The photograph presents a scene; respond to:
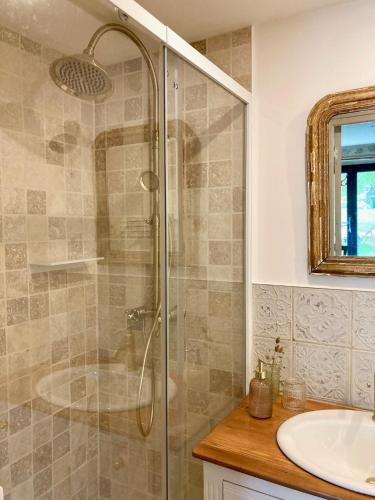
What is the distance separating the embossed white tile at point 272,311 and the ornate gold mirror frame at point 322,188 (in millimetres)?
173

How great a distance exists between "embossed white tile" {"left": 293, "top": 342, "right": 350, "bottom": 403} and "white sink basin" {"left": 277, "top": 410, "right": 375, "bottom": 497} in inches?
4.0

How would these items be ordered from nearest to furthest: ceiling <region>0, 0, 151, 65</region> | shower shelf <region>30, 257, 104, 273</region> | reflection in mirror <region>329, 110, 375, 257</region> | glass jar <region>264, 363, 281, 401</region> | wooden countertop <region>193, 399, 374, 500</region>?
ceiling <region>0, 0, 151, 65</region>, wooden countertop <region>193, 399, 374, 500</region>, shower shelf <region>30, 257, 104, 273</region>, reflection in mirror <region>329, 110, 375, 257</region>, glass jar <region>264, 363, 281, 401</region>

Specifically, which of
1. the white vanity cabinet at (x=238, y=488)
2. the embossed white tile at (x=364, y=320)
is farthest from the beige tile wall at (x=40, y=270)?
the embossed white tile at (x=364, y=320)

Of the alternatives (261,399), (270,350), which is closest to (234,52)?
(270,350)

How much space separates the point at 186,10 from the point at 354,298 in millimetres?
1231

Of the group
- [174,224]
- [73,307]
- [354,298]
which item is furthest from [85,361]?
[354,298]

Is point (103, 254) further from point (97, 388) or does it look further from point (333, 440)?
point (333, 440)

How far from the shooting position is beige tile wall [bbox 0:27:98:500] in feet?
3.48

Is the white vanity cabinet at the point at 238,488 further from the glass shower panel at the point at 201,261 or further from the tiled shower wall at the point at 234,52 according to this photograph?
the tiled shower wall at the point at 234,52

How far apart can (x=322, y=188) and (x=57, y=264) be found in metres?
0.98

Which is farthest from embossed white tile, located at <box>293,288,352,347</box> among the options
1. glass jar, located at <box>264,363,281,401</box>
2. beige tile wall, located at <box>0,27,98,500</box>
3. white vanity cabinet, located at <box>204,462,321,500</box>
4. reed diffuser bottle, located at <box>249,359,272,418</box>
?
beige tile wall, located at <box>0,27,98,500</box>

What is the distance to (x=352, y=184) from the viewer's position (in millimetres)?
1397

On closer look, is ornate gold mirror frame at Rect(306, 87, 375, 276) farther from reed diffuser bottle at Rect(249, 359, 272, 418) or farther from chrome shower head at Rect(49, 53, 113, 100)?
chrome shower head at Rect(49, 53, 113, 100)

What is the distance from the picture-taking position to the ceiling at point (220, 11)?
4.56 ft
